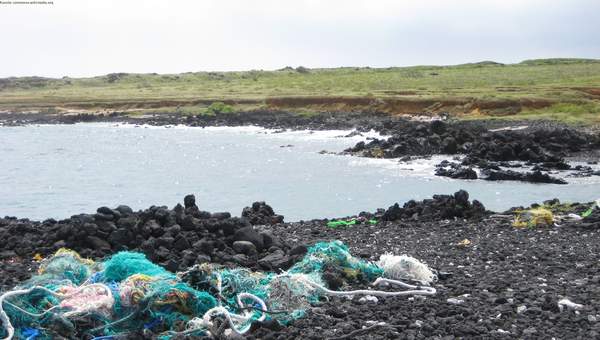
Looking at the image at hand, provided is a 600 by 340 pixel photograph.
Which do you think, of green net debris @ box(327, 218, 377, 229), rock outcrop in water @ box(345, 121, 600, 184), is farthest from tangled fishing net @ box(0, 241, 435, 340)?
rock outcrop in water @ box(345, 121, 600, 184)

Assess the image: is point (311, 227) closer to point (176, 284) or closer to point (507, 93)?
point (176, 284)

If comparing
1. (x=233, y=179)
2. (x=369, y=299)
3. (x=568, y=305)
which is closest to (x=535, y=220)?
(x=568, y=305)

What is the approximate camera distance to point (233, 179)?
27.0 metres

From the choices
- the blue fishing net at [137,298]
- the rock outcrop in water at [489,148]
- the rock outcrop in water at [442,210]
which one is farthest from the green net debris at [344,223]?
the rock outcrop in water at [489,148]

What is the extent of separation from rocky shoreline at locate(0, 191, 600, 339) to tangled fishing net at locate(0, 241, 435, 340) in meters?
0.25

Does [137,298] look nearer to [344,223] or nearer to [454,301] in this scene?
[454,301]

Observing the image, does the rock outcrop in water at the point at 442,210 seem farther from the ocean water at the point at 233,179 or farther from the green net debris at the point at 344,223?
the ocean water at the point at 233,179

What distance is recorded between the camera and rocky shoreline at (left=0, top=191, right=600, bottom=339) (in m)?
7.10

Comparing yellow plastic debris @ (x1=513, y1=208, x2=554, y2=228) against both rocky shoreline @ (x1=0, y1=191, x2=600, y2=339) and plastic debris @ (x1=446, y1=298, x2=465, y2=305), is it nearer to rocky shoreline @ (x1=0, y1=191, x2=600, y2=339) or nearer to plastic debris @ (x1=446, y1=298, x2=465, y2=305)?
rocky shoreline @ (x1=0, y1=191, x2=600, y2=339)

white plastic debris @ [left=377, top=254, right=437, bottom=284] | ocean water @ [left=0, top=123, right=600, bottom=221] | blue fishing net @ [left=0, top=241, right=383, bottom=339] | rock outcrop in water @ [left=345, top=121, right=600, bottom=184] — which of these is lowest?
ocean water @ [left=0, top=123, right=600, bottom=221]

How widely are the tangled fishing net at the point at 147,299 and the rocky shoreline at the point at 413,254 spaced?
0.82 ft

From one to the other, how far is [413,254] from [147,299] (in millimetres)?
5310

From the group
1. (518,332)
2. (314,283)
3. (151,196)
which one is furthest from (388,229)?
(151,196)

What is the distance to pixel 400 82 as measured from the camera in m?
69.8
